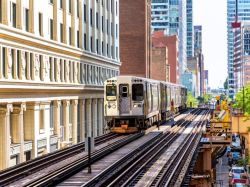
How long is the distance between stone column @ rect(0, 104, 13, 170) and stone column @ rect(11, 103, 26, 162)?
2.14m

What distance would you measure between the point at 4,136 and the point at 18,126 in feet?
9.78

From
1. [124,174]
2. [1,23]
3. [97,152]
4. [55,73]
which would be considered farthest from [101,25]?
[124,174]

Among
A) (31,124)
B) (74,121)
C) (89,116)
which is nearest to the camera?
(31,124)

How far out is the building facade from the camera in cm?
3912

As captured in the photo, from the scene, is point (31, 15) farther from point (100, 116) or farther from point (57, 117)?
point (100, 116)

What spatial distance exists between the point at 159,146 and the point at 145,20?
75.7 meters

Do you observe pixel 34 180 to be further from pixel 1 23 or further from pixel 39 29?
pixel 39 29

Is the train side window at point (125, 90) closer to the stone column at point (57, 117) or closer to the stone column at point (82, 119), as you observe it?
the stone column at point (57, 117)

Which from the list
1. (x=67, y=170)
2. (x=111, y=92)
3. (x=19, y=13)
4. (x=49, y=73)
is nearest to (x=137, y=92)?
(x=111, y=92)

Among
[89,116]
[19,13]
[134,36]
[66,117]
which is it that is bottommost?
[89,116]

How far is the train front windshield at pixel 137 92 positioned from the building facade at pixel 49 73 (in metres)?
7.39

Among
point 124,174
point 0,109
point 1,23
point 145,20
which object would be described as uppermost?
point 145,20

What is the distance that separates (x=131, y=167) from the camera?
90.5 ft

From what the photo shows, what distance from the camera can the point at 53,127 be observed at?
50312mm
